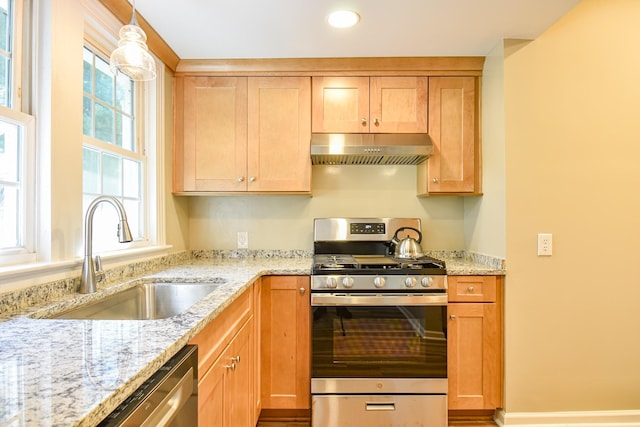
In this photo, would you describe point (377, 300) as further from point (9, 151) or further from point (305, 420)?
point (9, 151)

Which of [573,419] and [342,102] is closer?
[573,419]

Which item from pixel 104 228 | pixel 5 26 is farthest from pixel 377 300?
pixel 5 26

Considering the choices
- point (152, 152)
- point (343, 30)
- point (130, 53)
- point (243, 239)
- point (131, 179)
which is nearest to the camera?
point (130, 53)

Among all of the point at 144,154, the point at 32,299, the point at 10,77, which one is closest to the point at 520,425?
the point at 32,299

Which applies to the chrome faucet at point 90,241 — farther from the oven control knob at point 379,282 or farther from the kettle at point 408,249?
the kettle at point 408,249

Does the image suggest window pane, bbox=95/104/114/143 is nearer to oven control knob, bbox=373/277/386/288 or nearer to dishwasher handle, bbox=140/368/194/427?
dishwasher handle, bbox=140/368/194/427

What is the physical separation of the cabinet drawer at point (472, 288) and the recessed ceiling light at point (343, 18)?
4.89 ft

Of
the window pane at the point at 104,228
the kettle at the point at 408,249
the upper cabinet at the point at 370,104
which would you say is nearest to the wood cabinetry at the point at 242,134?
the upper cabinet at the point at 370,104

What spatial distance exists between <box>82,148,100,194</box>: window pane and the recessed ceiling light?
4.46 ft

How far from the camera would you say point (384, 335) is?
1959mm

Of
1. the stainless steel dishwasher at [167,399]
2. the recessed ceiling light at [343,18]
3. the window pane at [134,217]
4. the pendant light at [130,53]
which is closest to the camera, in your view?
the stainless steel dishwasher at [167,399]

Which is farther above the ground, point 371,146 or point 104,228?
point 371,146

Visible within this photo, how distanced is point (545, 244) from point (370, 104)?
4.39 feet

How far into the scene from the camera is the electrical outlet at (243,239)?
2.60 m
